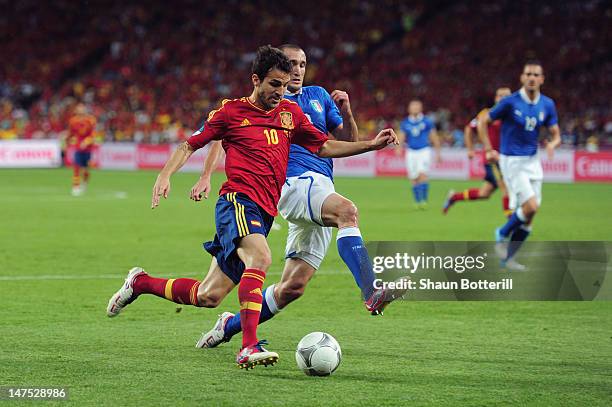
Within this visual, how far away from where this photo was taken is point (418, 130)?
2238 centimetres

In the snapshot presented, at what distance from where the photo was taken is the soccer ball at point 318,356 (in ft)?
20.0

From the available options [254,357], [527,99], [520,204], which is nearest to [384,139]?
[254,357]

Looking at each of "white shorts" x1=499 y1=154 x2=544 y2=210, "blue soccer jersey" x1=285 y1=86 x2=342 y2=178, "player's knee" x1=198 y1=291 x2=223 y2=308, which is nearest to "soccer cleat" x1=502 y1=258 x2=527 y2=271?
"white shorts" x1=499 y1=154 x2=544 y2=210

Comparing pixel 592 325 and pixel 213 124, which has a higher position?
pixel 213 124

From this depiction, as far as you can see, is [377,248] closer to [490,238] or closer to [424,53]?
[490,238]

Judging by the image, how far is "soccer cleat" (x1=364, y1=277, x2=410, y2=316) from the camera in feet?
20.8

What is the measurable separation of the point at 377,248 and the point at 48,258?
4026mm

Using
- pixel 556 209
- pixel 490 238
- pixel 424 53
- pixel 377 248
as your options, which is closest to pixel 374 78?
pixel 424 53

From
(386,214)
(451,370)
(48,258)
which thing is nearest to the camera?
(451,370)

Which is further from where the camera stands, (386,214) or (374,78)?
(374,78)

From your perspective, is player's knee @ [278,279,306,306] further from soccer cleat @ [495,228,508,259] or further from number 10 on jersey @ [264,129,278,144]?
soccer cleat @ [495,228,508,259]

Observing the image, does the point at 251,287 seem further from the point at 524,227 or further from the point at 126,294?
the point at 524,227

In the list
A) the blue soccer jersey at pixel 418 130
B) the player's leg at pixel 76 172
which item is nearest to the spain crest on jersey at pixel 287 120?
the blue soccer jersey at pixel 418 130

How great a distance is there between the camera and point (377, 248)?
41.9 ft
